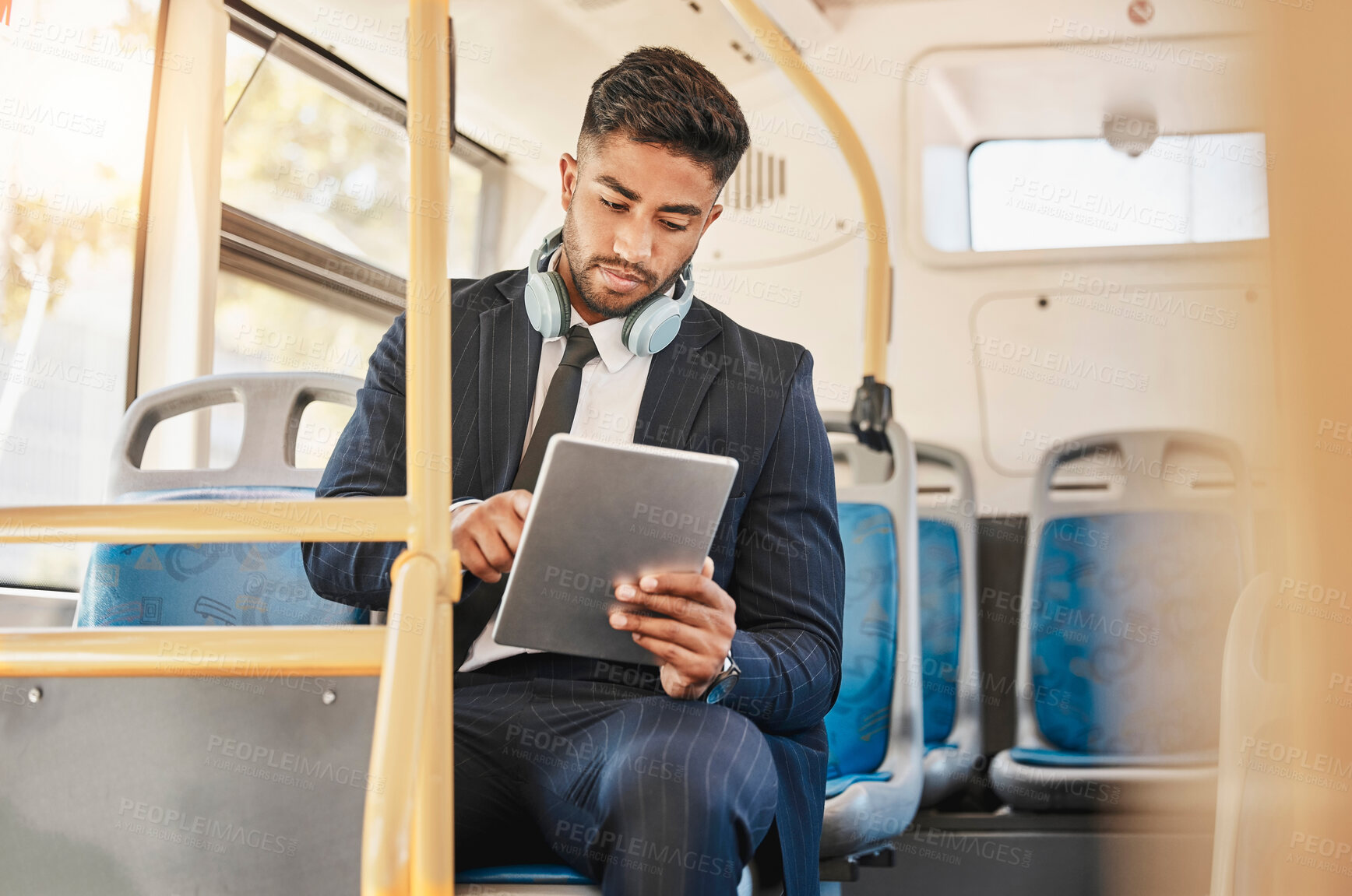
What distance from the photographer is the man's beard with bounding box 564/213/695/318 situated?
1488mm

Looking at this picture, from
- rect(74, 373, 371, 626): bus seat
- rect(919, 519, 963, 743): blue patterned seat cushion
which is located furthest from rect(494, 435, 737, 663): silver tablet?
rect(919, 519, 963, 743): blue patterned seat cushion

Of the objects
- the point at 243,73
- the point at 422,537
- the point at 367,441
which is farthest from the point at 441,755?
the point at 243,73

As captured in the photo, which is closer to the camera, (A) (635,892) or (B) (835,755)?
(A) (635,892)

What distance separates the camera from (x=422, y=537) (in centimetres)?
88

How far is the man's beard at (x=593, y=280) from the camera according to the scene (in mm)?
1488

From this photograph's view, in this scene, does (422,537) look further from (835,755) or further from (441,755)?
(835,755)

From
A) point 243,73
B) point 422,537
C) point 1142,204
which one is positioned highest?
point 243,73

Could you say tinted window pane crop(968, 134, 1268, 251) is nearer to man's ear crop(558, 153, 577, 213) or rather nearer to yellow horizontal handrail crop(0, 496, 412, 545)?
man's ear crop(558, 153, 577, 213)

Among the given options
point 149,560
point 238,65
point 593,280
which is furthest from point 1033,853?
point 238,65

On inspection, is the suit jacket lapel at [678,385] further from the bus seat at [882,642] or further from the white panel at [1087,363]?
the white panel at [1087,363]

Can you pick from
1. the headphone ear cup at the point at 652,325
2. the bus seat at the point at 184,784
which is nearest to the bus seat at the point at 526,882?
the bus seat at the point at 184,784

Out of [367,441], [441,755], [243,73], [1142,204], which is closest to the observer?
[441,755]

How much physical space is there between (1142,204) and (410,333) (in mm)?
2768

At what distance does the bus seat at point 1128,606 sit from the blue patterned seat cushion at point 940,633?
6.7 inches
